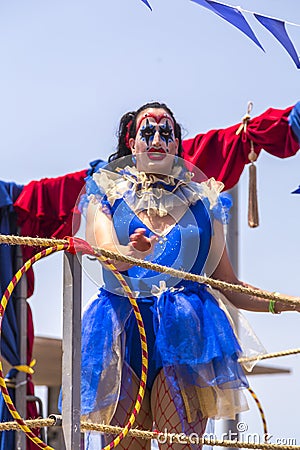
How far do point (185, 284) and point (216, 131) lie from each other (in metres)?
1.68

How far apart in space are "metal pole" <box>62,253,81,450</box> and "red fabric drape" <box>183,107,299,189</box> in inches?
82.9

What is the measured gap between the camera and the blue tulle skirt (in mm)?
2654

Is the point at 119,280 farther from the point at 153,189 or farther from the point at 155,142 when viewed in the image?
the point at 155,142

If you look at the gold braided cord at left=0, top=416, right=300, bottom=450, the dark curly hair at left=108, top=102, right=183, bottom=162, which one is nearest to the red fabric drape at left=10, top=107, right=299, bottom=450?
the dark curly hair at left=108, top=102, right=183, bottom=162

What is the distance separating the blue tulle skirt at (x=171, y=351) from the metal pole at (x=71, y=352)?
499 mm

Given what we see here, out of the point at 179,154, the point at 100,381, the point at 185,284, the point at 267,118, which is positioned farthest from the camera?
the point at 267,118

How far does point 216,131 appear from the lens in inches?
173

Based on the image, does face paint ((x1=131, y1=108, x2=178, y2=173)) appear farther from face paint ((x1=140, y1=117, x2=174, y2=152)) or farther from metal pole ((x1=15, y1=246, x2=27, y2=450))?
metal pole ((x1=15, y1=246, x2=27, y2=450))

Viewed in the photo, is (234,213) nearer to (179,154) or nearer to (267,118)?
(267,118)

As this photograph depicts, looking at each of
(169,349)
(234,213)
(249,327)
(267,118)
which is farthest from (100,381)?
(234,213)

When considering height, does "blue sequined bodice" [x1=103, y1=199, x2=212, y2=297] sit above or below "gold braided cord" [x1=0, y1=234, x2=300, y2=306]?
above

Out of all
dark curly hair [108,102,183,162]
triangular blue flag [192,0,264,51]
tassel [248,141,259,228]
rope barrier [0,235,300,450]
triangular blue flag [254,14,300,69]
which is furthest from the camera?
tassel [248,141,259,228]

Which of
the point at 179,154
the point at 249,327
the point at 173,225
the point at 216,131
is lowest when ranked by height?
the point at 249,327

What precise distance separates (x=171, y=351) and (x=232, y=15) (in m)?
1.27
